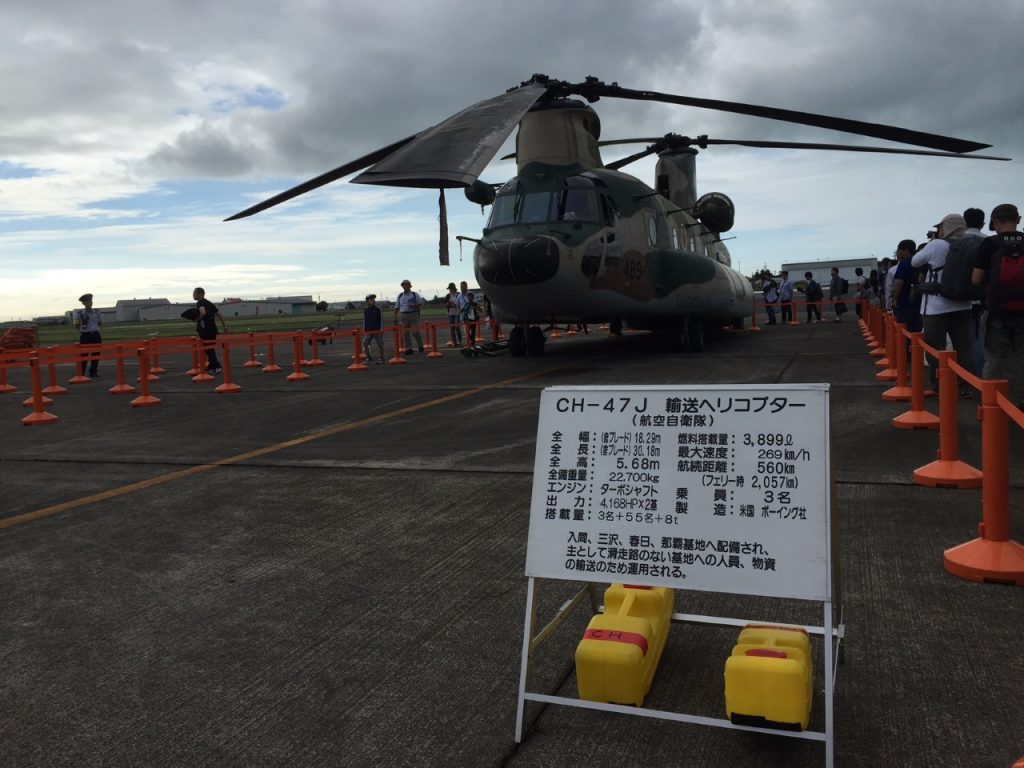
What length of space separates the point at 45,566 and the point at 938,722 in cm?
453

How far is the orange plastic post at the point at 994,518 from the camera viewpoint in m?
3.77

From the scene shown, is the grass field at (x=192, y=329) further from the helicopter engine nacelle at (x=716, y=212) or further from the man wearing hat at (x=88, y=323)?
the helicopter engine nacelle at (x=716, y=212)

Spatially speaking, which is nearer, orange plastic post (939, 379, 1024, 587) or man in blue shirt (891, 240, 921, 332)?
orange plastic post (939, 379, 1024, 587)

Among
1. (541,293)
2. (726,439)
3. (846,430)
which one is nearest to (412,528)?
(726,439)

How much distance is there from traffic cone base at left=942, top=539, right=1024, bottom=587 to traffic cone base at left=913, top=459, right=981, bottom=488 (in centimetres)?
163

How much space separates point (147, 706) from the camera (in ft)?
9.77

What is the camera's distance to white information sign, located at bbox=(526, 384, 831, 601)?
8.56ft

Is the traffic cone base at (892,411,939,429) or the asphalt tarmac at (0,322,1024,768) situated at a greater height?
the traffic cone base at (892,411,939,429)

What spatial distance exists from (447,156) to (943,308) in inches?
242

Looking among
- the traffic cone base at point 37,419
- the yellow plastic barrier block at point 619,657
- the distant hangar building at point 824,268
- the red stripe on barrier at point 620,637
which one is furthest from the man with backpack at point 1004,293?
the distant hangar building at point 824,268

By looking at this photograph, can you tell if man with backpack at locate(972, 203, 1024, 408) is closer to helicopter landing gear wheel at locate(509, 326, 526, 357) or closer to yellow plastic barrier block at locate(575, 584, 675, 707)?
yellow plastic barrier block at locate(575, 584, 675, 707)

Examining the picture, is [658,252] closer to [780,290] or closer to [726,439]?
[726,439]

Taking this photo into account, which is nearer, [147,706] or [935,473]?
[147,706]

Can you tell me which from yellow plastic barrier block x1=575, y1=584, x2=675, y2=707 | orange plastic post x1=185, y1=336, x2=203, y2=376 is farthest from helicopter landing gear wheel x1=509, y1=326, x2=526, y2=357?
yellow plastic barrier block x1=575, y1=584, x2=675, y2=707
